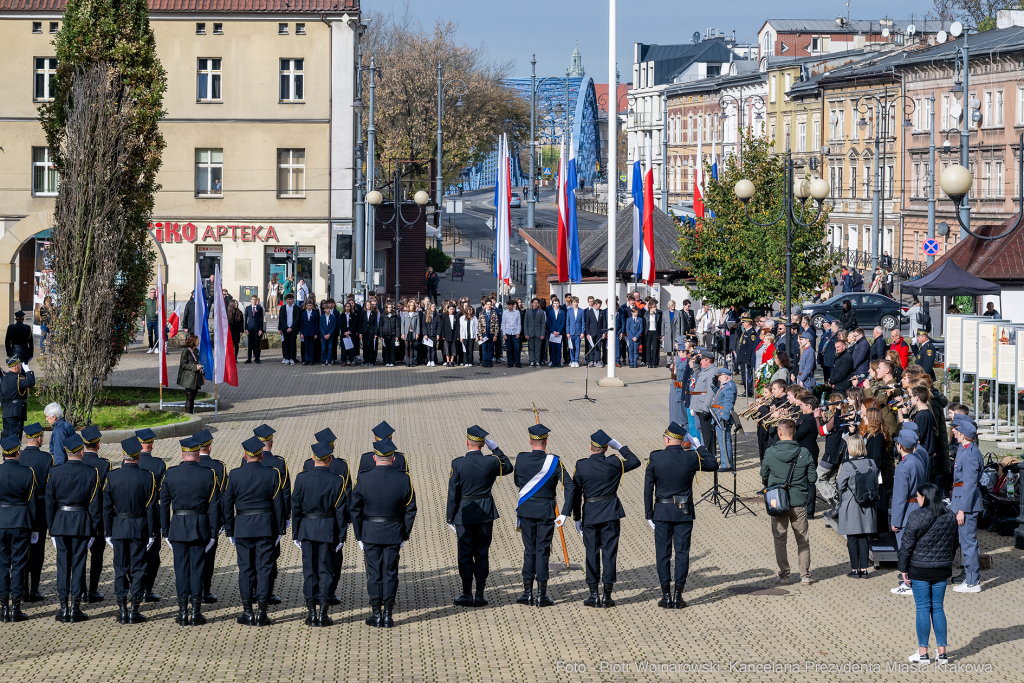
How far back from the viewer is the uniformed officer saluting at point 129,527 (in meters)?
11.6

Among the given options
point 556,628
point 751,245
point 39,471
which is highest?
point 751,245

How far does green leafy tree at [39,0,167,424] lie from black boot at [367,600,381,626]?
34.6 ft

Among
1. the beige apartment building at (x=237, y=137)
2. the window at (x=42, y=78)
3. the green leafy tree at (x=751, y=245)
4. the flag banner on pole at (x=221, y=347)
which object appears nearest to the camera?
the flag banner on pole at (x=221, y=347)

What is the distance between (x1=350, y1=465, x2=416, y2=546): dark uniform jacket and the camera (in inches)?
455

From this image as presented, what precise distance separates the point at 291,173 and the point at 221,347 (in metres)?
21.8

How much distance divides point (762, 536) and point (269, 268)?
104 ft

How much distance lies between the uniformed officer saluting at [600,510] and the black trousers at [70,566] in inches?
179

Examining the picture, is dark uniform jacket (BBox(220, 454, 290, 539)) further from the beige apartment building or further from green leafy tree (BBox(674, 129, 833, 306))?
the beige apartment building

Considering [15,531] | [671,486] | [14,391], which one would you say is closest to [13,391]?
[14,391]

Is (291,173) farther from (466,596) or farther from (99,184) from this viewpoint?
(466,596)

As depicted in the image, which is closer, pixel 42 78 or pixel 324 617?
pixel 324 617

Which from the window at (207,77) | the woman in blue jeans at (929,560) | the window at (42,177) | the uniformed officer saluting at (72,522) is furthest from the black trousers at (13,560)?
the window at (42,177)

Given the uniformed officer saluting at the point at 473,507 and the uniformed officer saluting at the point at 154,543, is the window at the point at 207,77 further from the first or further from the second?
the uniformed officer saluting at the point at 473,507

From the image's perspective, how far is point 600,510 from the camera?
12.1 metres
